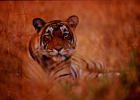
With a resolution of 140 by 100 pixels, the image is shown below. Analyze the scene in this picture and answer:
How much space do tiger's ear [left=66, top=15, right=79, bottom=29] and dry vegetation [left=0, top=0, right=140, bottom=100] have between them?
0.30 ft

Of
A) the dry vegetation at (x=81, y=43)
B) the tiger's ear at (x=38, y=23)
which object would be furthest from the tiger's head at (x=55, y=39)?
the dry vegetation at (x=81, y=43)

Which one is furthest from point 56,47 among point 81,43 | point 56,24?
point 81,43

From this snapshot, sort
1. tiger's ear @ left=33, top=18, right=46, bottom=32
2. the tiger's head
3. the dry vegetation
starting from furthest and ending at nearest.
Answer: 1. tiger's ear @ left=33, top=18, right=46, bottom=32
2. the tiger's head
3. the dry vegetation

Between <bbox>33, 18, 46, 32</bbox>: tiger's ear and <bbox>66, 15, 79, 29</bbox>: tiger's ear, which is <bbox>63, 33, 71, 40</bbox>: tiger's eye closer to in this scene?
<bbox>66, 15, 79, 29</bbox>: tiger's ear

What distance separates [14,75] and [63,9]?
2.94 ft

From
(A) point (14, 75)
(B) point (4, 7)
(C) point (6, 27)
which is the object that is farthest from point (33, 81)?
(B) point (4, 7)

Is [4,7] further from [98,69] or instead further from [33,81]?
[98,69]

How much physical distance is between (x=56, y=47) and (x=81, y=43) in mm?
395

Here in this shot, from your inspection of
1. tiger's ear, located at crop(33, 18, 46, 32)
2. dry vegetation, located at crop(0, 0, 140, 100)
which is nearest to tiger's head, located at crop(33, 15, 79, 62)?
tiger's ear, located at crop(33, 18, 46, 32)

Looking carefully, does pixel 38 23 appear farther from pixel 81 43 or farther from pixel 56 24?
pixel 81 43

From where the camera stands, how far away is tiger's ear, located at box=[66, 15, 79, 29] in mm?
2431

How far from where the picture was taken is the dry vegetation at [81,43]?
2000mm

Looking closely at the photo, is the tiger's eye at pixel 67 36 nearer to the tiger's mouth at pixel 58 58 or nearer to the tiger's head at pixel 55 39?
the tiger's head at pixel 55 39

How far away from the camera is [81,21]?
103 inches
